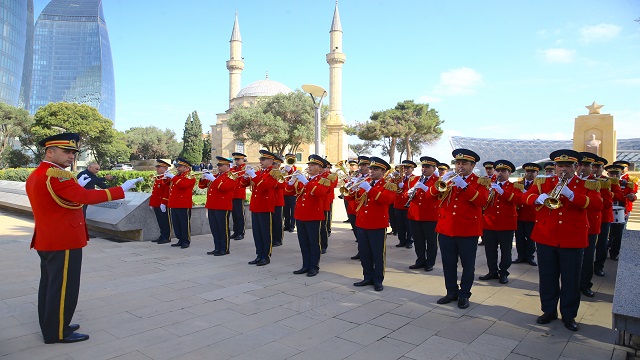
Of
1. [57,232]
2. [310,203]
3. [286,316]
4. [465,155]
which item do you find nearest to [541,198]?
[465,155]

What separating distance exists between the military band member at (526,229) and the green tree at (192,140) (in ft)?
177

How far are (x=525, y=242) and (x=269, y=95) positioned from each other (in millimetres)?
55597

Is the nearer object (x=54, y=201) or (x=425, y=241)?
(x=54, y=201)

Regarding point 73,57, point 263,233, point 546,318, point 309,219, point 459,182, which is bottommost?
point 546,318

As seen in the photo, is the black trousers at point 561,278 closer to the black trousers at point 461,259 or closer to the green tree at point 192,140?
the black trousers at point 461,259

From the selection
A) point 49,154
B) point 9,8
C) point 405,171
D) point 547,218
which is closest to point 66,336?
point 49,154

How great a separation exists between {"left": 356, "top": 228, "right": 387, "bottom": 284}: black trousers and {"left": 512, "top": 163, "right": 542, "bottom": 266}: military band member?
3231 mm

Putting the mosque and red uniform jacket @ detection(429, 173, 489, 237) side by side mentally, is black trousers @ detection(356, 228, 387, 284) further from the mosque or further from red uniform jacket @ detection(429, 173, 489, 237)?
the mosque

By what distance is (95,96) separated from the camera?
103312mm

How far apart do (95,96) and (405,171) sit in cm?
11141

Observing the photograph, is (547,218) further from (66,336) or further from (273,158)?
(66,336)

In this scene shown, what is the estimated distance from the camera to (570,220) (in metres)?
4.64

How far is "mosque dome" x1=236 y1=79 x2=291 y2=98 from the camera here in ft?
208

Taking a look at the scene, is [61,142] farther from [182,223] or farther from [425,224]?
[425,224]
